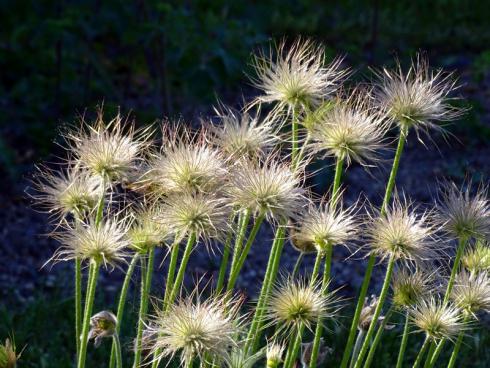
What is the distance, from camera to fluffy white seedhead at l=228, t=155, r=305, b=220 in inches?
79.8

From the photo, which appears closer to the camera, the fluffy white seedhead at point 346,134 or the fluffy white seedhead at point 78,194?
the fluffy white seedhead at point 346,134

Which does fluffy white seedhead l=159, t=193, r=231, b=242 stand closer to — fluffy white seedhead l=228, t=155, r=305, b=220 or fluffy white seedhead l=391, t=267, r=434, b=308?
fluffy white seedhead l=228, t=155, r=305, b=220

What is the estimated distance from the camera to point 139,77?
7.77 m

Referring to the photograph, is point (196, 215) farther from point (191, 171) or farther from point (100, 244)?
point (100, 244)

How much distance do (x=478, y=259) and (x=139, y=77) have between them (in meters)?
5.69

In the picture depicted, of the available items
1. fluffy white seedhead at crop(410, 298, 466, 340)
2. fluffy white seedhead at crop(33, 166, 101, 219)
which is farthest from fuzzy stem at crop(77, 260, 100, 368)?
fluffy white seedhead at crop(410, 298, 466, 340)

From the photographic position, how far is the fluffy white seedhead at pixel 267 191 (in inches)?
79.8

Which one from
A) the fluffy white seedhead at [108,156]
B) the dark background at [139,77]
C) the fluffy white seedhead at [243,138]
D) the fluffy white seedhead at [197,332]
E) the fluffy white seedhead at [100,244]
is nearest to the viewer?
the fluffy white seedhead at [197,332]

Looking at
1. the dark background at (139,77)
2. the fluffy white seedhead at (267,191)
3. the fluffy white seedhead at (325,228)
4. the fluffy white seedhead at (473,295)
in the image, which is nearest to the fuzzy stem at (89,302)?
the fluffy white seedhead at (267,191)

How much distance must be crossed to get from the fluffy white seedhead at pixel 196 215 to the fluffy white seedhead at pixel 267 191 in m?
0.04

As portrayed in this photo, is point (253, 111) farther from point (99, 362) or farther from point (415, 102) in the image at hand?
point (415, 102)

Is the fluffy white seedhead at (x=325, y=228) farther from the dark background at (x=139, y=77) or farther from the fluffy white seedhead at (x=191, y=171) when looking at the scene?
the dark background at (x=139, y=77)

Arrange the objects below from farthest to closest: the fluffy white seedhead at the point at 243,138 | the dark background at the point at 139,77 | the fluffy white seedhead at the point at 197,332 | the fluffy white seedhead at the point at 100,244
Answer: the dark background at the point at 139,77, the fluffy white seedhead at the point at 243,138, the fluffy white seedhead at the point at 100,244, the fluffy white seedhead at the point at 197,332

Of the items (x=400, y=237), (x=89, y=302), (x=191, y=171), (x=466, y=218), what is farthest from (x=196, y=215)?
(x=466, y=218)
